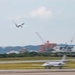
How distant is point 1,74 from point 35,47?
11020 cm

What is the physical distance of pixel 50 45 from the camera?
146m

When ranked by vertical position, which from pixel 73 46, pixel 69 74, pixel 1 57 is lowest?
pixel 69 74

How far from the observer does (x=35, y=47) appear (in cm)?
14675

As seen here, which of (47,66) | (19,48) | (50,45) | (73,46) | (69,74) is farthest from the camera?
(50,45)

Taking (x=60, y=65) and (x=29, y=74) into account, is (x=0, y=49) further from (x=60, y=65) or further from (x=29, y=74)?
(x=29, y=74)

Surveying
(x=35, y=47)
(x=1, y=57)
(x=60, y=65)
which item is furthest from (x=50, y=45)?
(x=60, y=65)

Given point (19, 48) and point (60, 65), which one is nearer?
point (60, 65)

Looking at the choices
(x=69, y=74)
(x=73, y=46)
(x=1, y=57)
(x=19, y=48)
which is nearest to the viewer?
(x=69, y=74)

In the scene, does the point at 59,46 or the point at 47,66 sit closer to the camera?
the point at 47,66

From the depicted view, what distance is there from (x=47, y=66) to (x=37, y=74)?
12236mm

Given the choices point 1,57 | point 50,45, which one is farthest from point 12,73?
point 50,45

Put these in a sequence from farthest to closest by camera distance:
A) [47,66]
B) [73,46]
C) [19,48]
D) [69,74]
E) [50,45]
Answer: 1. [50,45]
2. [19,48]
3. [73,46]
4. [47,66]
5. [69,74]

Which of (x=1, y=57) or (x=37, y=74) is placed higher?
(x=1, y=57)

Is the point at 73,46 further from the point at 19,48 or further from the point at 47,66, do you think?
the point at 47,66
